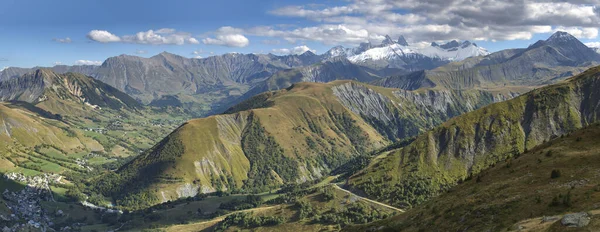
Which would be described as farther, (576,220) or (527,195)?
(527,195)

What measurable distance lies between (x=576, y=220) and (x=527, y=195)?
22383 mm

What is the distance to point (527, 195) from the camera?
222ft

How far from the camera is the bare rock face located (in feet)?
150

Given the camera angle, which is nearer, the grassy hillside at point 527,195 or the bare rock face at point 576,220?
the bare rock face at point 576,220

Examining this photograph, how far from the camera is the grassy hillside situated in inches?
2240

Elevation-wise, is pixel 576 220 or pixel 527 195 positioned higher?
pixel 576 220

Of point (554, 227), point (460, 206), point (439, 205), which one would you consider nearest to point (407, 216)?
point (439, 205)

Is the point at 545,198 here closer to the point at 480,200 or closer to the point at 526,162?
the point at 480,200

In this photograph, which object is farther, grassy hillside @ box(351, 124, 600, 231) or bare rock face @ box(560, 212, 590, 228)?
grassy hillside @ box(351, 124, 600, 231)

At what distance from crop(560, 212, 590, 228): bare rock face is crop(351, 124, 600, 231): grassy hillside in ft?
2.21

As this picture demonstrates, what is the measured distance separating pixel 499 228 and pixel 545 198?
10.6 metres

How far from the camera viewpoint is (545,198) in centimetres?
6303

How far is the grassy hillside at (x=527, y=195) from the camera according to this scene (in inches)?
2240

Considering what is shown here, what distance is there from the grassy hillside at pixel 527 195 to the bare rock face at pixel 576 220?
0.67 m
